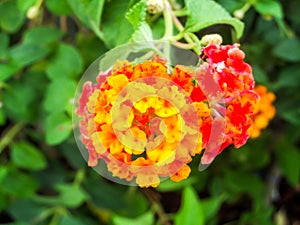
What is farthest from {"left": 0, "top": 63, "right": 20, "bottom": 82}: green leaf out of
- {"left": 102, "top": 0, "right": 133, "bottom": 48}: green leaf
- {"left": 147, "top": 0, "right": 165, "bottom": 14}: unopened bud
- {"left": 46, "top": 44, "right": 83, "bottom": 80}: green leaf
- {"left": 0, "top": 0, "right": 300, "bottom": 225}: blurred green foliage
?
{"left": 147, "top": 0, "right": 165, "bottom": 14}: unopened bud

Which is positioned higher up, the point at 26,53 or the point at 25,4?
the point at 25,4

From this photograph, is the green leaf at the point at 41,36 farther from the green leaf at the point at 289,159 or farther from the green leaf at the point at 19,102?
the green leaf at the point at 289,159

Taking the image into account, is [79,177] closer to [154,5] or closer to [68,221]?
[68,221]

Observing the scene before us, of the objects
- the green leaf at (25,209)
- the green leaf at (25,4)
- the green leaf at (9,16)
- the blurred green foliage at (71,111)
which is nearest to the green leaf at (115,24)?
the blurred green foliage at (71,111)

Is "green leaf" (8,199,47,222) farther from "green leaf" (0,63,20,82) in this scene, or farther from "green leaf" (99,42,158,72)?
"green leaf" (99,42,158,72)

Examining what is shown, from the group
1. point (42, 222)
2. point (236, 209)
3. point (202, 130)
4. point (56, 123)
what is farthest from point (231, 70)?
point (236, 209)

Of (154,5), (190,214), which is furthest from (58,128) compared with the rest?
(154,5)
